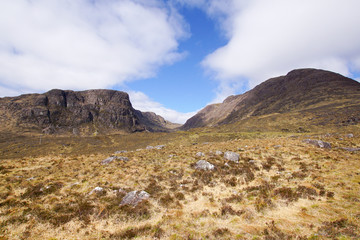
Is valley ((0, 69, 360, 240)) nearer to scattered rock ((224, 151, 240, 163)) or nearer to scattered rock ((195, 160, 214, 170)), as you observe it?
scattered rock ((195, 160, 214, 170))

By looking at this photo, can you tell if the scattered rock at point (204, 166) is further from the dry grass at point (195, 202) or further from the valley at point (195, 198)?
the dry grass at point (195, 202)

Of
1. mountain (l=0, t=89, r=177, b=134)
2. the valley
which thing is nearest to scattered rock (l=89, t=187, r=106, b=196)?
the valley

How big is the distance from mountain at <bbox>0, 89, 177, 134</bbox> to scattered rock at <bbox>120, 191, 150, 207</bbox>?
165400 mm

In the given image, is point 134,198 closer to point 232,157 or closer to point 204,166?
point 204,166

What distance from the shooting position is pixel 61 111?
166 m

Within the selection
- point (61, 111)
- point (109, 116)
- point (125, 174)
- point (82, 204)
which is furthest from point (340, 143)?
point (61, 111)

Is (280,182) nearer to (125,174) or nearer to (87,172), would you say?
(125,174)

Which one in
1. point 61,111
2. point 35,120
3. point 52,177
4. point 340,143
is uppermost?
point 61,111

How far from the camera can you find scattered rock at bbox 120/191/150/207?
1025cm

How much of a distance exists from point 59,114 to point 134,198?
195650 mm

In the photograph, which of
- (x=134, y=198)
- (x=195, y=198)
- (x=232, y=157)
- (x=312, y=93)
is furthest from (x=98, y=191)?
(x=312, y=93)

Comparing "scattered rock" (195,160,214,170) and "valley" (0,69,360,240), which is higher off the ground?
"scattered rock" (195,160,214,170)

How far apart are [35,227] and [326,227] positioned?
44.7 ft

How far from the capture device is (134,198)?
34.7 feet
